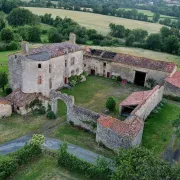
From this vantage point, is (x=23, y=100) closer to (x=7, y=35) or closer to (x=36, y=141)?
(x=36, y=141)

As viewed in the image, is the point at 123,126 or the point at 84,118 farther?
the point at 84,118

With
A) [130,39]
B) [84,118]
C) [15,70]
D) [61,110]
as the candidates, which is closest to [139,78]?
[61,110]

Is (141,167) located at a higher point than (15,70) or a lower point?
higher

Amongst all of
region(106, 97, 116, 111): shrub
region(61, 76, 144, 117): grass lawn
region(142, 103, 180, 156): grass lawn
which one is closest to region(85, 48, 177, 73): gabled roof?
region(61, 76, 144, 117): grass lawn

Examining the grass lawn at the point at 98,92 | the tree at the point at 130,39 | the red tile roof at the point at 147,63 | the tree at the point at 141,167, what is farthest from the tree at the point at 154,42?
the tree at the point at 141,167

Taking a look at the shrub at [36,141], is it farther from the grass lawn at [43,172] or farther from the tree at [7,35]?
the tree at [7,35]

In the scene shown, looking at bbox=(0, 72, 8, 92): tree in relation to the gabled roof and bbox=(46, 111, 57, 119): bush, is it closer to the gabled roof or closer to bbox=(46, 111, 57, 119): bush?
bbox=(46, 111, 57, 119): bush
